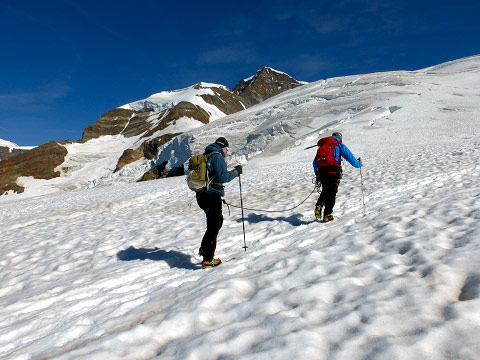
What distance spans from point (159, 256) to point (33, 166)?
7774 cm

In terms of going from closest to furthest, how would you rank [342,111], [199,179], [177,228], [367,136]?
1. [199,179]
2. [177,228]
3. [367,136]
4. [342,111]

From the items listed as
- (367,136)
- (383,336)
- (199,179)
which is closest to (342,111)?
(367,136)

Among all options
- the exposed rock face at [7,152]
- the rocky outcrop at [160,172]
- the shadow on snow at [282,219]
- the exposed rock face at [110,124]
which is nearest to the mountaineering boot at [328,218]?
the shadow on snow at [282,219]

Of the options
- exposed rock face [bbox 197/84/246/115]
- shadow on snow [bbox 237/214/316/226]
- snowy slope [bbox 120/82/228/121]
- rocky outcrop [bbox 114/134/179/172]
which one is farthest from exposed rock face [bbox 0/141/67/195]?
shadow on snow [bbox 237/214/316/226]

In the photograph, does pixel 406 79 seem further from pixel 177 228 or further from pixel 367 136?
pixel 177 228

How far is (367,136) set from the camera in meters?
27.2

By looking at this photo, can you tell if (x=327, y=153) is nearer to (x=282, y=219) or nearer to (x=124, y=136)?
(x=282, y=219)

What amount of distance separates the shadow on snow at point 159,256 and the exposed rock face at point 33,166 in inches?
2723

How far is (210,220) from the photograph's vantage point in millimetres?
5664

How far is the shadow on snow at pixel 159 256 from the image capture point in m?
6.32

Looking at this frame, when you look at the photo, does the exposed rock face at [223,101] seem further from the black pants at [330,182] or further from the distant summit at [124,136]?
the black pants at [330,182]

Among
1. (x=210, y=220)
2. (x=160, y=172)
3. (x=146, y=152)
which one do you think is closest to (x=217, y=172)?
(x=210, y=220)

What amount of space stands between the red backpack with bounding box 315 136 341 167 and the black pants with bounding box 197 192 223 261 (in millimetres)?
3197

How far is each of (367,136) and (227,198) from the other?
60.6ft
